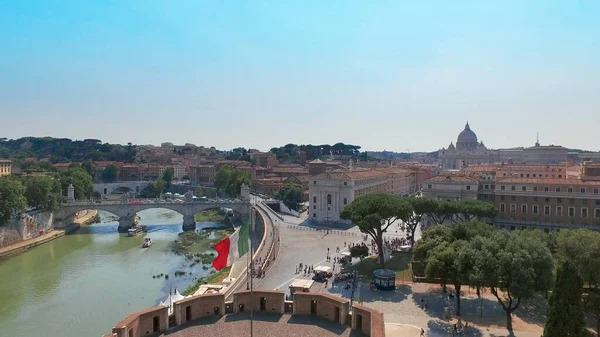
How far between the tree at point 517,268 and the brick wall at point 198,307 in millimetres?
9667

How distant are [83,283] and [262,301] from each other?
19.6 meters

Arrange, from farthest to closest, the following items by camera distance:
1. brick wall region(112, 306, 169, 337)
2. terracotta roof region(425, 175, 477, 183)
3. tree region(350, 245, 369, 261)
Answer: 1. terracotta roof region(425, 175, 477, 183)
2. tree region(350, 245, 369, 261)
3. brick wall region(112, 306, 169, 337)

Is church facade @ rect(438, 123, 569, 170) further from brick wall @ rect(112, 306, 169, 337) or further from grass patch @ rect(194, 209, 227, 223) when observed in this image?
brick wall @ rect(112, 306, 169, 337)

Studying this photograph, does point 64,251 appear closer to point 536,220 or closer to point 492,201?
point 492,201

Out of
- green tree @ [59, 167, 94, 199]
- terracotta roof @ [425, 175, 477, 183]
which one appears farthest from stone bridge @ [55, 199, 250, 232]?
terracotta roof @ [425, 175, 477, 183]

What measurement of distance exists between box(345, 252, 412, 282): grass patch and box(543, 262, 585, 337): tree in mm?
11315

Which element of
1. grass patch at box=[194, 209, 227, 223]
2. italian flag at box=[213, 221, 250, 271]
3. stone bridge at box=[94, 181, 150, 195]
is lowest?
grass patch at box=[194, 209, 227, 223]

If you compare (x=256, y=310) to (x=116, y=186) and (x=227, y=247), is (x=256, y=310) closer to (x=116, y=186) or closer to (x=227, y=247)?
(x=227, y=247)

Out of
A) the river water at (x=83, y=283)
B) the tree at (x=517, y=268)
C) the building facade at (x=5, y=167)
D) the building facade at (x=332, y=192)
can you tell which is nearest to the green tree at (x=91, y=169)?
the building facade at (x=5, y=167)

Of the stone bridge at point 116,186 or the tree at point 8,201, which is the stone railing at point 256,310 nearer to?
the tree at point 8,201

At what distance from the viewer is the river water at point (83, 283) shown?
21087 mm

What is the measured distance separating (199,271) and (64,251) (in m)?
13.2

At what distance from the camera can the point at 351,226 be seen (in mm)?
41656

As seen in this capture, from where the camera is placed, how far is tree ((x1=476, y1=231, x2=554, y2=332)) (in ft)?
51.3
